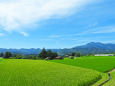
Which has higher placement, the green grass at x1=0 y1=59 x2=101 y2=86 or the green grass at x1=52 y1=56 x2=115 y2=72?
the green grass at x1=0 y1=59 x2=101 y2=86

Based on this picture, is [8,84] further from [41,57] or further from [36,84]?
[41,57]

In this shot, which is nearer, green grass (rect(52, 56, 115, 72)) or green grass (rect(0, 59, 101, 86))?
green grass (rect(0, 59, 101, 86))

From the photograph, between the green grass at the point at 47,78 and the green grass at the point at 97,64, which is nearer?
the green grass at the point at 47,78

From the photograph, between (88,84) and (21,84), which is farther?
(88,84)

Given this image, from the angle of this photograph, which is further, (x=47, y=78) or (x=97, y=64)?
(x=97, y=64)

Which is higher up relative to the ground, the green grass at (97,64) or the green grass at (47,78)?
the green grass at (47,78)

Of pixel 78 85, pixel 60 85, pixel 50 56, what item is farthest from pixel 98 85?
pixel 50 56

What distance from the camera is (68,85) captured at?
40.0 feet

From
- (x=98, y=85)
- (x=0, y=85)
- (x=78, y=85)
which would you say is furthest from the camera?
(x=98, y=85)

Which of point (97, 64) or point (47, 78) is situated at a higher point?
point (47, 78)

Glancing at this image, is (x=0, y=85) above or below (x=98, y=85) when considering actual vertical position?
above

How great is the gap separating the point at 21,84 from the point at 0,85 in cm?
202

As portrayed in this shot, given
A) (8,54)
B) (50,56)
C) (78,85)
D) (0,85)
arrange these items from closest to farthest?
(0,85)
(78,85)
(50,56)
(8,54)

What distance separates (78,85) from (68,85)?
132cm
